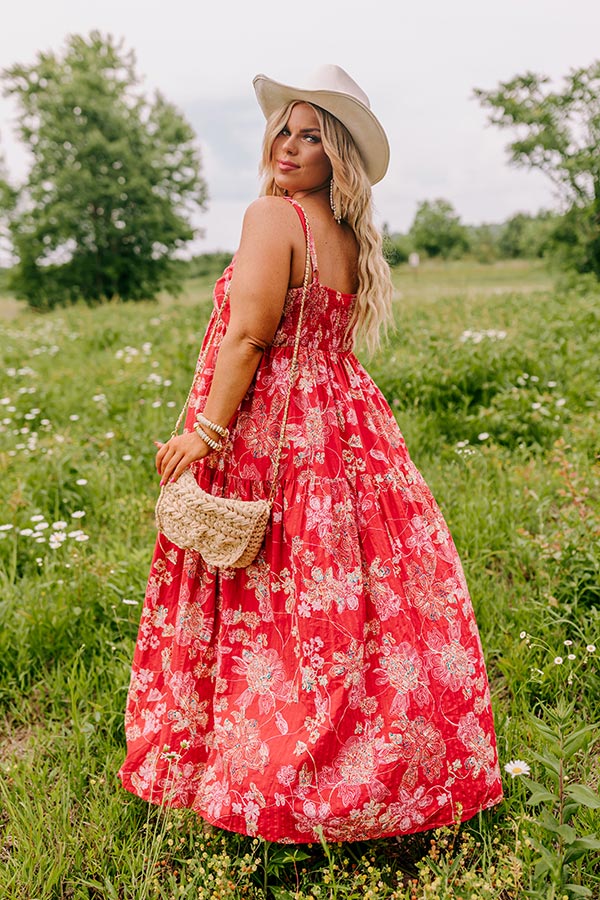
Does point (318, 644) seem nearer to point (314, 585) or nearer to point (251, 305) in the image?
point (314, 585)

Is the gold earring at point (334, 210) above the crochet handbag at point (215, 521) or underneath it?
above

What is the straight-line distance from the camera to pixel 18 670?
9.75ft

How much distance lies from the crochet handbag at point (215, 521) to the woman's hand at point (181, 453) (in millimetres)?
29

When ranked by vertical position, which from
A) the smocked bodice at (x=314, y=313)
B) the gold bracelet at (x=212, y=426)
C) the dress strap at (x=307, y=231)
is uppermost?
the dress strap at (x=307, y=231)

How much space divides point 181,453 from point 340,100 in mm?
1130

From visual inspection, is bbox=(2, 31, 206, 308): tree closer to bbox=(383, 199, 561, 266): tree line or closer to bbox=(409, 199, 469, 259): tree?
bbox=(383, 199, 561, 266): tree line

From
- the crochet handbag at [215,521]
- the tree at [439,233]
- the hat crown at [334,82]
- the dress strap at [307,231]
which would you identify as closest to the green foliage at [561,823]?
the crochet handbag at [215,521]

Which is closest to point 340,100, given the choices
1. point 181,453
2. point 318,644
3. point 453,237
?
point 181,453

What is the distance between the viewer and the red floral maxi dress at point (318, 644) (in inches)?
79.1

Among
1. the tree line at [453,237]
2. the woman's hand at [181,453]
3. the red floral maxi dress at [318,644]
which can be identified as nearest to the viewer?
the red floral maxi dress at [318,644]

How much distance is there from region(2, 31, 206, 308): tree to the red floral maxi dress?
26.7 m

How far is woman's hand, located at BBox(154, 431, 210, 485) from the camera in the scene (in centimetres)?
211

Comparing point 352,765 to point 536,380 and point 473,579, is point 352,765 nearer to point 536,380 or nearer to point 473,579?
point 473,579

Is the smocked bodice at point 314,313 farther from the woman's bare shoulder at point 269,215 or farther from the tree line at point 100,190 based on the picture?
the tree line at point 100,190
